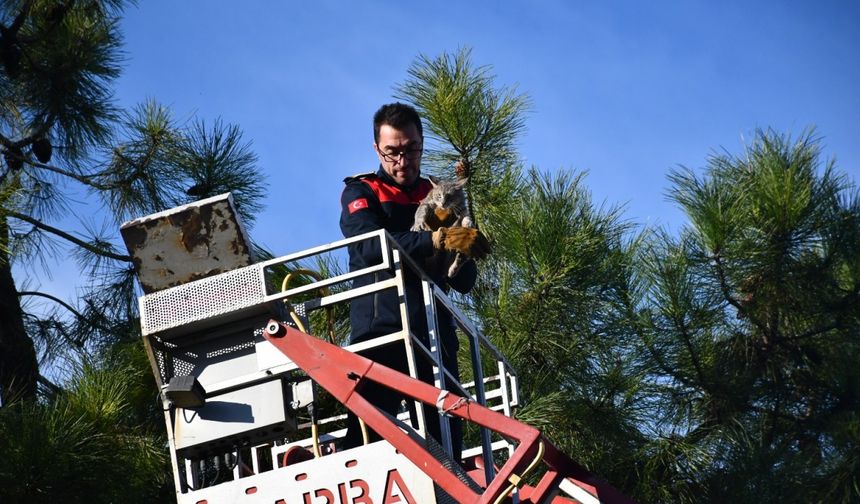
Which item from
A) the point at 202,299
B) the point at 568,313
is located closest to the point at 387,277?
the point at 202,299

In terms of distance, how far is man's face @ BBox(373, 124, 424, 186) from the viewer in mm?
4695

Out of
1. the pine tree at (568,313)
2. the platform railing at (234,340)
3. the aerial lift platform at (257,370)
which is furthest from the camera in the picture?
the pine tree at (568,313)

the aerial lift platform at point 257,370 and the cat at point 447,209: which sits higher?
the cat at point 447,209

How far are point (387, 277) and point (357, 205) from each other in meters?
0.27

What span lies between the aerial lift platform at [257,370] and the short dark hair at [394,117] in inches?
22.8

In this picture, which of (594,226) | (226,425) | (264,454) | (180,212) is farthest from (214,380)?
(594,226)

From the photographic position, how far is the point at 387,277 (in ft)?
14.8

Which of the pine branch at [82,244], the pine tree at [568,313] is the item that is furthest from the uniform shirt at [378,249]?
the pine branch at [82,244]

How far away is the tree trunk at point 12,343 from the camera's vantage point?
23.4 feet

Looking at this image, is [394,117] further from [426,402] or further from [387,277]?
[426,402]

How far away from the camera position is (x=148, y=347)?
427cm

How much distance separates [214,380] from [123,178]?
411 cm

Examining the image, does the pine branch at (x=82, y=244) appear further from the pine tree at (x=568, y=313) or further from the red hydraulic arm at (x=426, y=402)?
the red hydraulic arm at (x=426, y=402)

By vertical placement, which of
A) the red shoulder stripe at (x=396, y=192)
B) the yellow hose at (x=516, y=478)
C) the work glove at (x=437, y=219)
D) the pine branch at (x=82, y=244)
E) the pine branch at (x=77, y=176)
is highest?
the pine branch at (x=77, y=176)
